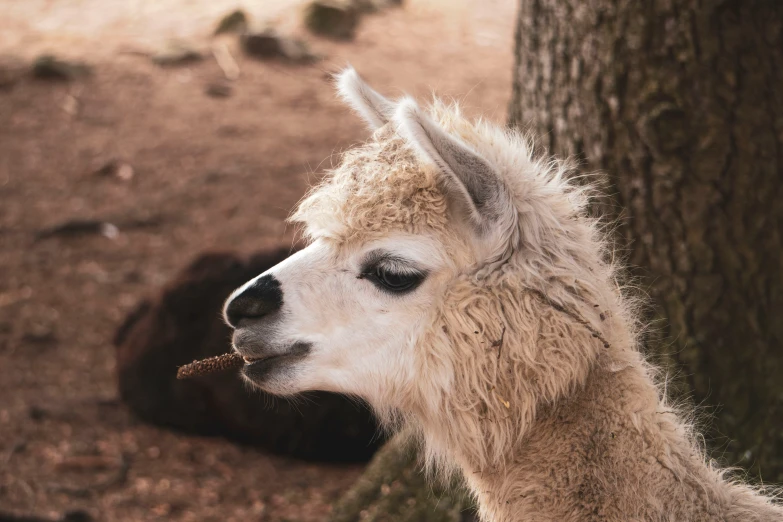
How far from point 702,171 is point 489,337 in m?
1.51

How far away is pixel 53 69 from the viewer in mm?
11672

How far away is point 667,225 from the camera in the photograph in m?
3.82

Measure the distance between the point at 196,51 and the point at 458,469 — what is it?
10616 millimetres

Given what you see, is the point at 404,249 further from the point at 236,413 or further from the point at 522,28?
the point at 236,413

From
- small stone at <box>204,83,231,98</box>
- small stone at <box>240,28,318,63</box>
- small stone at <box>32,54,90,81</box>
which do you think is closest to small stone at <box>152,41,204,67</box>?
small stone at <box>240,28,318,63</box>

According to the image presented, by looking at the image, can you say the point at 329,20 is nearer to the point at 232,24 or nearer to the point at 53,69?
the point at 232,24

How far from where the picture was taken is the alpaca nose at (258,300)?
2896mm

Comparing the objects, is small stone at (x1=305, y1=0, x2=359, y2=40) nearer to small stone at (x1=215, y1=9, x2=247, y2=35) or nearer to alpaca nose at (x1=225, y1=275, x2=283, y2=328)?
small stone at (x1=215, y1=9, x2=247, y2=35)

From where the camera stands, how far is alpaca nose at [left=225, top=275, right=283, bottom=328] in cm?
290

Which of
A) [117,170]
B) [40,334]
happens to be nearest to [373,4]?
[117,170]

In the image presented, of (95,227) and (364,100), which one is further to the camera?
(95,227)

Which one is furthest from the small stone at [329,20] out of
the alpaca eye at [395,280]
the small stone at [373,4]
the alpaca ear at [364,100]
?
the alpaca eye at [395,280]

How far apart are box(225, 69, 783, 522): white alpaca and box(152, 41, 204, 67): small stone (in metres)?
10.1

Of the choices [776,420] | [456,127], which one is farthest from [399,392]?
[776,420]
